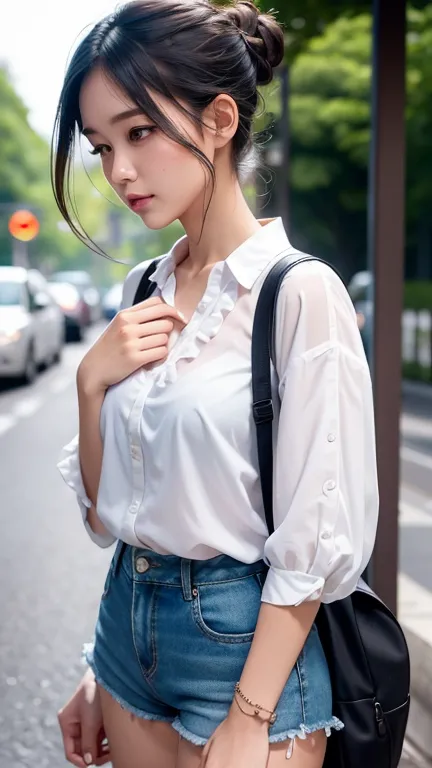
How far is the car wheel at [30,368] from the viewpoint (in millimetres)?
14977

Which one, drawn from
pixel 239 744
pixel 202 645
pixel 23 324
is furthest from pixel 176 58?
pixel 23 324

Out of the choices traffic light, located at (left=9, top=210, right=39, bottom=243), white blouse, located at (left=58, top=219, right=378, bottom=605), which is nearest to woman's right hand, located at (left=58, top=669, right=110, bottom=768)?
white blouse, located at (left=58, top=219, right=378, bottom=605)

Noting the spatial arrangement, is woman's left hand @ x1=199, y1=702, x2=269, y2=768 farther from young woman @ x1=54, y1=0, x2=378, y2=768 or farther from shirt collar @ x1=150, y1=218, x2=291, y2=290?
shirt collar @ x1=150, y1=218, x2=291, y2=290

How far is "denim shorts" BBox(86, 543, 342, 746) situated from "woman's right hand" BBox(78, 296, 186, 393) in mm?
249

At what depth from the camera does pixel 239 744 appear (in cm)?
131

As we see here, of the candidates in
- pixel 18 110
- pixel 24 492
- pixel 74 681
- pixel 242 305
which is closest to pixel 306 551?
pixel 242 305

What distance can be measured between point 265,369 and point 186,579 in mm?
301


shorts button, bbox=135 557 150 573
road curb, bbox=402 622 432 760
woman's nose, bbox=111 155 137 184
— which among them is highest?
woman's nose, bbox=111 155 137 184

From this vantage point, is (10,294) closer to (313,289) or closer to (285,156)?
(285,156)

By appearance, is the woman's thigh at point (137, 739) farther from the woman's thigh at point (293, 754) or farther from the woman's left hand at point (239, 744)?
the woman's left hand at point (239, 744)

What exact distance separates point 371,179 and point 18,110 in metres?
61.9

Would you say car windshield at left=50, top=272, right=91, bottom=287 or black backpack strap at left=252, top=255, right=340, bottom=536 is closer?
black backpack strap at left=252, top=255, right=340, bottom=536

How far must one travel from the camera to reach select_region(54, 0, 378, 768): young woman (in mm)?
1308

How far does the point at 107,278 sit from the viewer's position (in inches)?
4471
